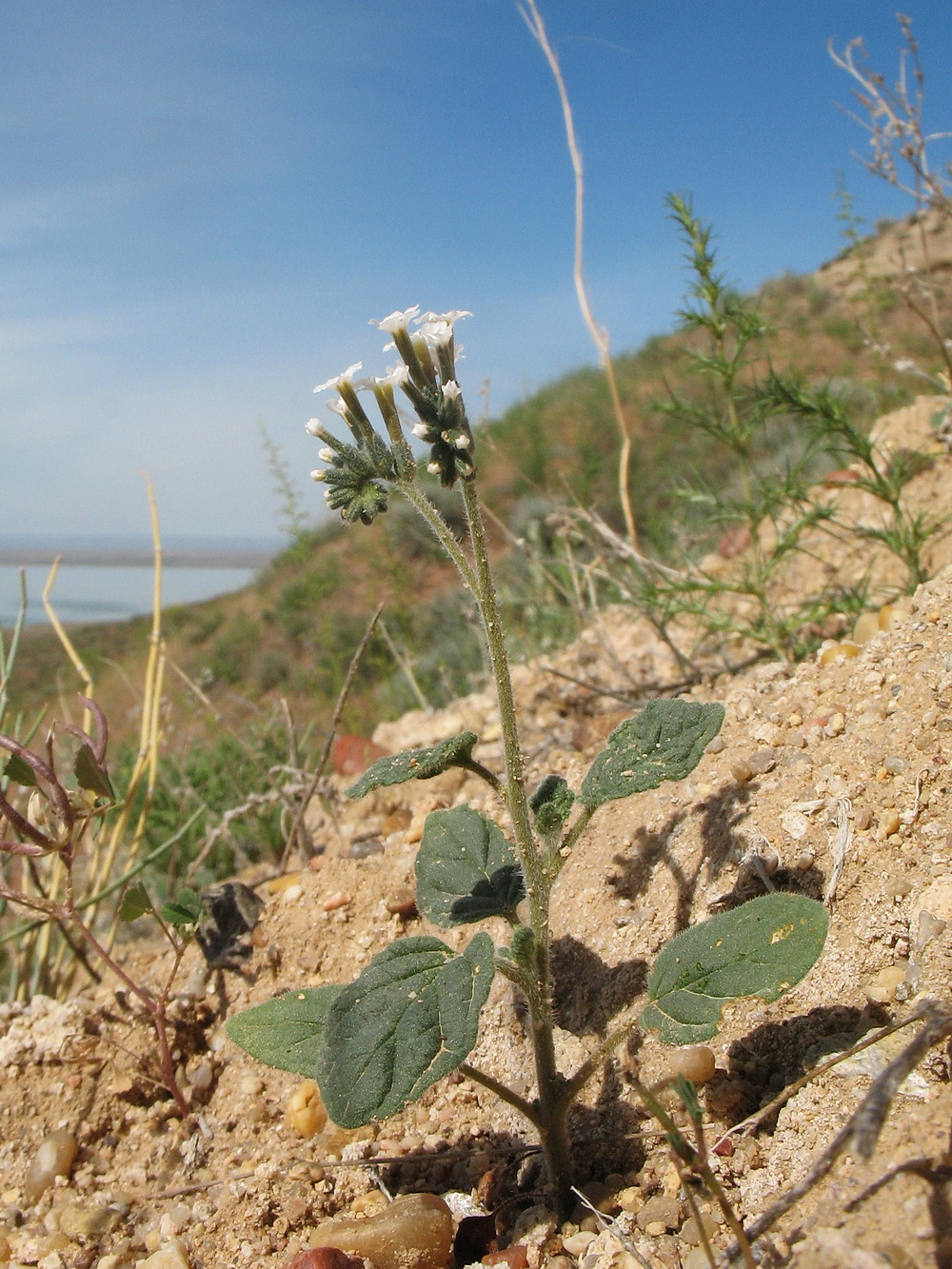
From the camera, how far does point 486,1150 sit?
1.82 m

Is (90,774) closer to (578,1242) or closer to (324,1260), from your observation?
(324,1260)

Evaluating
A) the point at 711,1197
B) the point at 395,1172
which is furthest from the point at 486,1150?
the point at 711,1197

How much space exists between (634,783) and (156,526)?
7.16 feet

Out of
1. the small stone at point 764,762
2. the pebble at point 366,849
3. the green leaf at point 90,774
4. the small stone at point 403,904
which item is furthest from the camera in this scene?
the pebble at point 366,849

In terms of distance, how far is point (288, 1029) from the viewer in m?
1.79

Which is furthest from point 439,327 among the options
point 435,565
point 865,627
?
point 435,565

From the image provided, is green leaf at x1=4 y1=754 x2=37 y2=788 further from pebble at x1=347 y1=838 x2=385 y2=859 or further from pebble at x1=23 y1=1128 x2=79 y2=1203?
pebble at x1=347 y1=838 x2=385 y2=859

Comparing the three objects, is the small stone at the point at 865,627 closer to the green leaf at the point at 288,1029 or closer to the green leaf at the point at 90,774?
the green leaf at the point at 288,1029

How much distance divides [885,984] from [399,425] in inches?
53.1

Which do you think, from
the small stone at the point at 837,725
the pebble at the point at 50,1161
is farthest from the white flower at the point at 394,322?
the pebble at the point at 50,1161

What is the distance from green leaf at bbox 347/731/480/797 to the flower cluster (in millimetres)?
420

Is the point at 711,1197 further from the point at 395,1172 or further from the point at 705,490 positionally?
the point at 705,490

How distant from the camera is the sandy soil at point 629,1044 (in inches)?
61.1

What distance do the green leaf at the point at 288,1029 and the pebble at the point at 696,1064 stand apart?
659 mm
